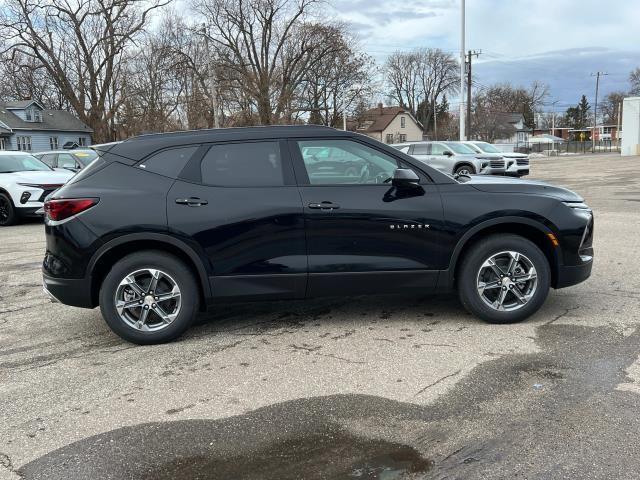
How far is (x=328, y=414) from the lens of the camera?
3.52 metres

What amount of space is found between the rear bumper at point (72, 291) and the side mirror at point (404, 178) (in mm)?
2646

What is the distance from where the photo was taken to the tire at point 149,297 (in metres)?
4.62

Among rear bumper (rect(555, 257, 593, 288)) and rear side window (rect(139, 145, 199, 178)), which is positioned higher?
rear side window (rect(139, 145, 199, 178))

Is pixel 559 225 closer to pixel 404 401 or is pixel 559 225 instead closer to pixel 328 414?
pixel 404 401

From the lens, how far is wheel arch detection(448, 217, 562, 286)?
4840 mm

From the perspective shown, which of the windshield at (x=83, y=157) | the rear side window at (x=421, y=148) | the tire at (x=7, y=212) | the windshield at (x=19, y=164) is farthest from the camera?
the rear side window at (x=421, y=148)

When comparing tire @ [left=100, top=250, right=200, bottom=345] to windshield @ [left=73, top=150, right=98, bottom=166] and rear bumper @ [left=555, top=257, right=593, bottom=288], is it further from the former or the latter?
windshield @ [left=73, top=150, right=98, bottom=166]

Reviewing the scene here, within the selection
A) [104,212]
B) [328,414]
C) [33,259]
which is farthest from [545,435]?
[33,259]

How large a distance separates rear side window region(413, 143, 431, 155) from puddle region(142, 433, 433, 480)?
20.3m

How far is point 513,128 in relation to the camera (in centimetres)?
10088

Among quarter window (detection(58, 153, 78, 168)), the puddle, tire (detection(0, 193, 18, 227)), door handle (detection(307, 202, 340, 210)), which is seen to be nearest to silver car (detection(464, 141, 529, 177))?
quarter window (detection(58, 153, 78, 168))

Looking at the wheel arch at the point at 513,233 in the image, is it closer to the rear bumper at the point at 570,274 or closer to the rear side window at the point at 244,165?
the rear bumper at the point at 570,274

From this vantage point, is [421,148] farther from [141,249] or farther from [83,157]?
[141,249]

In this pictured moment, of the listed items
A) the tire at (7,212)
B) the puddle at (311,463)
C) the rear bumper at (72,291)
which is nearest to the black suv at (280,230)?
the rear bumper at (72,291)
